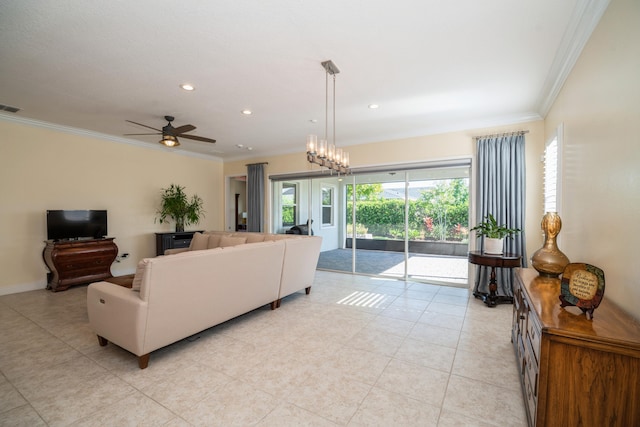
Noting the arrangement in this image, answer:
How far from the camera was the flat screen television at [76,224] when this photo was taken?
4.84m

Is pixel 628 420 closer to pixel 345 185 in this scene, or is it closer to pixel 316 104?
pixel 316 104

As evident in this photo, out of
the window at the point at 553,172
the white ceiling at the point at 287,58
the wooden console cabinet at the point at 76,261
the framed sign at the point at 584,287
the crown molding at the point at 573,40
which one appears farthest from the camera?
the wooden console cabinet at the point at 76,261

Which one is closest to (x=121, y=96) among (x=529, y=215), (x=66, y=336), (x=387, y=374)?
(x=66, y=336)

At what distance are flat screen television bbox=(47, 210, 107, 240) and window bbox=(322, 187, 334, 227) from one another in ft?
14.6

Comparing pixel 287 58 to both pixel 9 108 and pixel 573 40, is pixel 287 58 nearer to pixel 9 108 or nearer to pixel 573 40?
pixel 573 40

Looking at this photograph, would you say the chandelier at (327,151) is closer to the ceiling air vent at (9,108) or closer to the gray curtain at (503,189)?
the gray curtain at (503,189)

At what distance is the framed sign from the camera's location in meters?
1.50

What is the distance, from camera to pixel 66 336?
3092mm

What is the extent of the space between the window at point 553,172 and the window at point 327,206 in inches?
159

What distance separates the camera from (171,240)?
642cm

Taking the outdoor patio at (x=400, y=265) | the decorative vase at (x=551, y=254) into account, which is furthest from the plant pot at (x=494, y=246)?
the decorative vase at (x=551, y=254)

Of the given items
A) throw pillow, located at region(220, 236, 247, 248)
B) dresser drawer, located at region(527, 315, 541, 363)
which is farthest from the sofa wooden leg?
dresser drawer, located at region(527, 315, 541, 363)

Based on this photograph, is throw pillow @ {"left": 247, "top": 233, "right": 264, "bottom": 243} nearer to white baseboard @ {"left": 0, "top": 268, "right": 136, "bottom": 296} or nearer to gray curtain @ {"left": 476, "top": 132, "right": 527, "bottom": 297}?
gray curtain @ {"left": 476, "top": 132, "right": 527, "bottom": 297}

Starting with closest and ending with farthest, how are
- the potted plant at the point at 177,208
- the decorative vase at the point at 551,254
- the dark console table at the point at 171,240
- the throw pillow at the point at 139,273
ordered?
the decorative vase at the point at 551,254
the throw pillow at the point at 139,273
the dark console table at the point at 171,240
the potted plant at the point at 177,208
